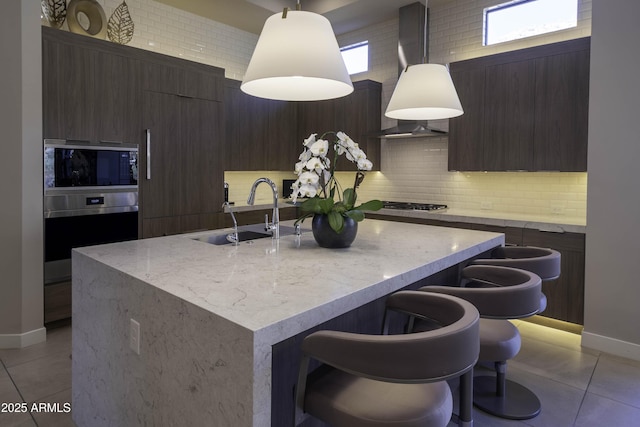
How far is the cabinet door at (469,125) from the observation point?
13.6 ft

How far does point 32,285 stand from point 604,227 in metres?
4.39

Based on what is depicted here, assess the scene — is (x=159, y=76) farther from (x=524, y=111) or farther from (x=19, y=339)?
(x=524, y=111)

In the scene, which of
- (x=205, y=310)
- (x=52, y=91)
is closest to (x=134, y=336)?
(x=205, y=310)

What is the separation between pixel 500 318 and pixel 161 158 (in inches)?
135

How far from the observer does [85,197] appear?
3520 millimetres

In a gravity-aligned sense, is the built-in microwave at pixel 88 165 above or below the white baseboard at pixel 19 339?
above

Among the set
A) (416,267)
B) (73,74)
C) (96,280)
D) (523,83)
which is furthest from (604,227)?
(73,74)

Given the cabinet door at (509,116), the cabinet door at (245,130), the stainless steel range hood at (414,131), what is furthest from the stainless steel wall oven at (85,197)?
the cabinet door at (509,116)

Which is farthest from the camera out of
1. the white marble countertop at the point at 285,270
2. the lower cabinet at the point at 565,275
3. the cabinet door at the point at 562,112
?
the cabinet door at the point at 562,112

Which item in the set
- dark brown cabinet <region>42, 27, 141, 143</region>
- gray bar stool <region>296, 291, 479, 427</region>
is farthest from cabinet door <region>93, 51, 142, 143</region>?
gray bar stool <region>296, 291, 479, 427</region>

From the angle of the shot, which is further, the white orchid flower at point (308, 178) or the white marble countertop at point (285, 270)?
the white orchid flower at point (308, 178)

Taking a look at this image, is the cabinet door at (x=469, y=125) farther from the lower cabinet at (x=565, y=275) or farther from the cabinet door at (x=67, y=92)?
the cabinet door at (x=67, y=92)

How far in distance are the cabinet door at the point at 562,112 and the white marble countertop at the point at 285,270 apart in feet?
5.12

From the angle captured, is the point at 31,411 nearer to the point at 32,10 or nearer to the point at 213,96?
the point at 32,10
